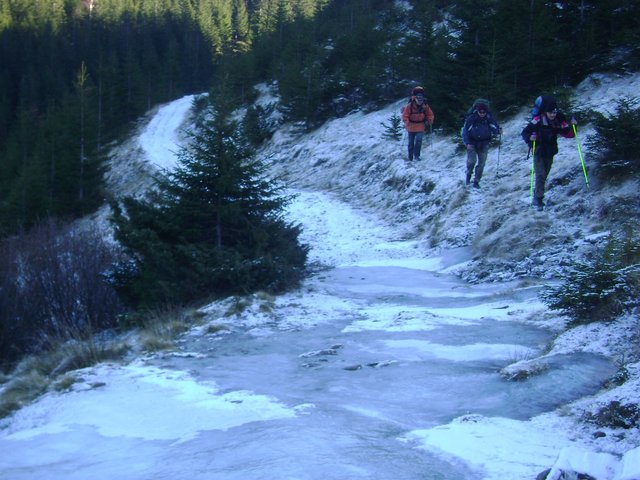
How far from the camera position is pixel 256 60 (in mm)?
42312

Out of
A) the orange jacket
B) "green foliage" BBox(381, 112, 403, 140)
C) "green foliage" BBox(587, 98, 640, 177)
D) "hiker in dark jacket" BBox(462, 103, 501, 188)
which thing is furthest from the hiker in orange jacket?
"green foliage" BBox(587, 98, 640, 177)

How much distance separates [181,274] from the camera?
10156 mm

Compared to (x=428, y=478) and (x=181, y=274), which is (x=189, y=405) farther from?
(x=181, y=274)

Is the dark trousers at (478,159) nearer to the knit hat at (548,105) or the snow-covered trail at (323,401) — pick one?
the knit hat at (548,105)

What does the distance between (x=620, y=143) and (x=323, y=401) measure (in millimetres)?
8059

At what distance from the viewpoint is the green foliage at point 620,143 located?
10.2 metres

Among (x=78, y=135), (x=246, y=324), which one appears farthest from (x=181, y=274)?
(x=78, y=135)

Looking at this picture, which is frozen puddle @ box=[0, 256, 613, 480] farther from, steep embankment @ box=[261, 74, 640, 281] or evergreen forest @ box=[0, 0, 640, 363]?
evergreen forest @ box=[0, 0, 640, 363]

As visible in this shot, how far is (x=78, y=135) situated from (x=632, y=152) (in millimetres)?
32697

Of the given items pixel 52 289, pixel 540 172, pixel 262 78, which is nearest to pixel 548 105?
pixel 540 172

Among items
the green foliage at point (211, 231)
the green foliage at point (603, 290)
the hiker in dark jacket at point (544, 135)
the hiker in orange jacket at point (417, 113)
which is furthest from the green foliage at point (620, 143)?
the hiker in orange jacket at point (417, 113)

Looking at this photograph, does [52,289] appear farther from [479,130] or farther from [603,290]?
[603,290]

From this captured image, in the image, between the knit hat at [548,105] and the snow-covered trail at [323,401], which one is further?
the knit hat at [548,105]

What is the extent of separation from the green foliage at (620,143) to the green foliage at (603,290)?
4229 mm
